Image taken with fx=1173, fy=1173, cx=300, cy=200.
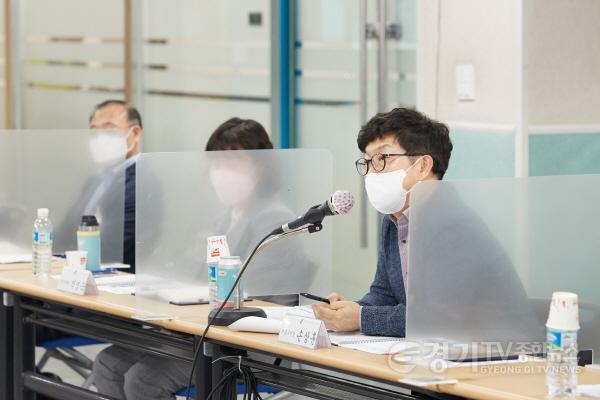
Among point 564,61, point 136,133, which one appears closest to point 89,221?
point 136,133

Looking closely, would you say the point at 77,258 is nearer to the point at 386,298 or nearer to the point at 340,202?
the point at 386,298

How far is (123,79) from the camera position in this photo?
6750mm

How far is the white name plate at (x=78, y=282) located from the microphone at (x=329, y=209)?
88cm

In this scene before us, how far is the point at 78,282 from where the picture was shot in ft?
11.2

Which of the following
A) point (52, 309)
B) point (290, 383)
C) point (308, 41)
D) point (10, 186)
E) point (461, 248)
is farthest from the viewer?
point (308, 41)

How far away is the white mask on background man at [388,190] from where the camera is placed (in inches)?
111

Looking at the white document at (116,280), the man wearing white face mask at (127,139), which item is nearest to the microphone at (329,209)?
the white document at (116,280)

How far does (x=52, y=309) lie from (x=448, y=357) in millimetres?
1626

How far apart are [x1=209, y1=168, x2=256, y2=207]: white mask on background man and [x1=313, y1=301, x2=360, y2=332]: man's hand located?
19.9 inches

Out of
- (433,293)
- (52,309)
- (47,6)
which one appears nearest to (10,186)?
(52,309)

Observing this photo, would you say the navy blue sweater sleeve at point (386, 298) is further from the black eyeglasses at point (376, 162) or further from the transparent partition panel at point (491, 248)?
the transparent partition panel at point (491, 248)

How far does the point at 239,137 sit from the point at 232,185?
32 cm

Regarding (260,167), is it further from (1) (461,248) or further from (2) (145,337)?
(1) (461,248)

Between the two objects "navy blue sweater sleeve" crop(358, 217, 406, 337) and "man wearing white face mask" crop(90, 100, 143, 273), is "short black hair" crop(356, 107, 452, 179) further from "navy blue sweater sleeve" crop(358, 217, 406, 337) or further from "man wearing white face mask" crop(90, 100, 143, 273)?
"man wearing white face mask" crop(90, 100, 143, 273)
